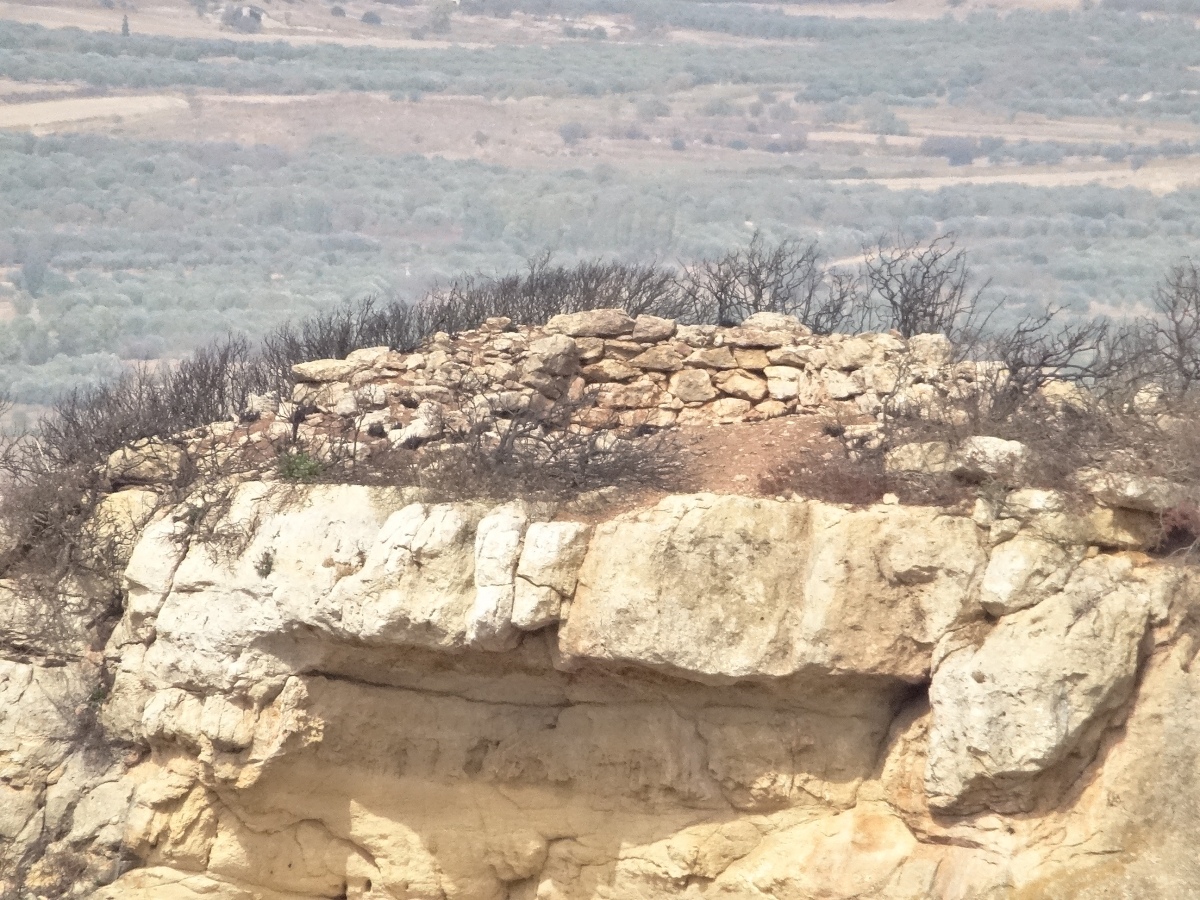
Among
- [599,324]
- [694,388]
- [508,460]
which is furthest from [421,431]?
[694,388]

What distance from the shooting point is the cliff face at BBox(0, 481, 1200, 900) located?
1302cm

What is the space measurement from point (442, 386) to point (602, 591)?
164 inches

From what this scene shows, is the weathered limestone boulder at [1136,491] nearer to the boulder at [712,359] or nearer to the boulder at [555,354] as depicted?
the boulder at [712,359]

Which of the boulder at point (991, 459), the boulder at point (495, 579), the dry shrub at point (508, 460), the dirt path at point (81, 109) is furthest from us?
the dirt path at point (81, 109)

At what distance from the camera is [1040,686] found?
12867 millimetres

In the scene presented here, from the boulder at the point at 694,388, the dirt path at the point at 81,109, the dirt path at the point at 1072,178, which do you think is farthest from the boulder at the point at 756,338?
the dirt path at the point at 81,109

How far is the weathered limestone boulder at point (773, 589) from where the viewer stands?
44.7 ft

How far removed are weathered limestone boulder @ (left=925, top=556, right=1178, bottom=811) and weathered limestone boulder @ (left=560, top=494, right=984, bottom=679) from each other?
0.58m

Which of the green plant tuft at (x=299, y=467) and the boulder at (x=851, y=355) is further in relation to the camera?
the boulder at (x=851, y=355)

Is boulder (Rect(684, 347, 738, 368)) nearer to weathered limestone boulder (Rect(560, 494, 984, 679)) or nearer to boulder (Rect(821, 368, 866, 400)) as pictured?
boulder (Rect(821, 368, 866, 400))

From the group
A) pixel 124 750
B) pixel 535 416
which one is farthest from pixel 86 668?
pixel 535 416

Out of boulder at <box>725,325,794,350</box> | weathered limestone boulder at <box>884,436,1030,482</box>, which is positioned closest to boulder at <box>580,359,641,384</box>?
boulder at <box>725,325,794,350</box>

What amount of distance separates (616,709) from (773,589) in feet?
6.93

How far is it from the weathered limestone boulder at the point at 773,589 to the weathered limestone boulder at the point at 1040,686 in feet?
1.89
